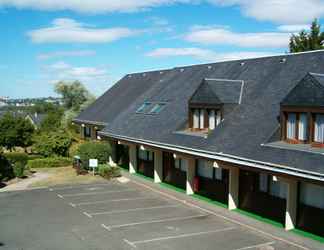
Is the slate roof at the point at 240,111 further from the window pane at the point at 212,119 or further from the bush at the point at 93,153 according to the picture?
the bush at the point at 93,153

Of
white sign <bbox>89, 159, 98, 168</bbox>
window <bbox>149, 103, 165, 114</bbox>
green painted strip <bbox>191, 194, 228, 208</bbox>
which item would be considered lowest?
green painted strip <bbox>191, 194, 228, 208</bbox>

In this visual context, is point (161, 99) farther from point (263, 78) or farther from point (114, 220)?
point (114, 220)

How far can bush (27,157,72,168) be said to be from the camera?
31.7 meters

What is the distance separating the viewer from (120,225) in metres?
16.4

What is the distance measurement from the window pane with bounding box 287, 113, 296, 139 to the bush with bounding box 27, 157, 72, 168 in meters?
20.5

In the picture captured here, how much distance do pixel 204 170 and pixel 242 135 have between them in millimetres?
3659

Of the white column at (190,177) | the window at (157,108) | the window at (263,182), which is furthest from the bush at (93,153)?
the window at (263,182)

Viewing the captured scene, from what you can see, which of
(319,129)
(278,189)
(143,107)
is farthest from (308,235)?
(143,107)

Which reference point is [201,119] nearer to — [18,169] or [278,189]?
[278,189]

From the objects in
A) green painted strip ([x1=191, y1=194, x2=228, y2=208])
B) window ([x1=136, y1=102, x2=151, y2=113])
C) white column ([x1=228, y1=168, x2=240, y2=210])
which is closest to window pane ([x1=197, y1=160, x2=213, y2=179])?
green painted strip ([x1=191, y1=194, x2=228, y2=208])

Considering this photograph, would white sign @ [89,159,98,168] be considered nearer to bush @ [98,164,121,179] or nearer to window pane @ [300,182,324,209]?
bush @ [98,164,121,179]

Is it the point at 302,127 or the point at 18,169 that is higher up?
the point at 302,127

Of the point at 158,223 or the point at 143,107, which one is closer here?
the point at 158,223

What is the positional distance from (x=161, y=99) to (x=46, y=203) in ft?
39.2
